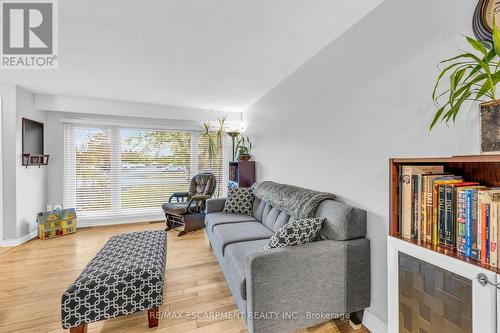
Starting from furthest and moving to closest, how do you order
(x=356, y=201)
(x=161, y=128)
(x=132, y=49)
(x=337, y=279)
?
(x=161, y=128) → (x=132, y=49) → (x=356, y=201) → (x=337, y=279)

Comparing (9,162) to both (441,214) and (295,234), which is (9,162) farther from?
(441,214)

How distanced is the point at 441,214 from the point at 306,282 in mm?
890

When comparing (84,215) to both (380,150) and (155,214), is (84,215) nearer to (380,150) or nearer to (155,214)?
(155,214)

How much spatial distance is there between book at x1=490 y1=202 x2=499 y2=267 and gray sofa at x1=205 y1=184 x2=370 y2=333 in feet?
2.76

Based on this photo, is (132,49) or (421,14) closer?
(421,14)

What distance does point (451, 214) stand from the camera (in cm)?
93

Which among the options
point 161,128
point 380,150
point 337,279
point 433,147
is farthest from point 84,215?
point 433,147

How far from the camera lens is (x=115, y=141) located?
430 centimetres

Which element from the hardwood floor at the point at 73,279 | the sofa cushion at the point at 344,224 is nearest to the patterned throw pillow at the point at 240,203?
the hardwood floor at the point at 73,279

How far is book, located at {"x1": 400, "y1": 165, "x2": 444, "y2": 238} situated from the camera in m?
1.06

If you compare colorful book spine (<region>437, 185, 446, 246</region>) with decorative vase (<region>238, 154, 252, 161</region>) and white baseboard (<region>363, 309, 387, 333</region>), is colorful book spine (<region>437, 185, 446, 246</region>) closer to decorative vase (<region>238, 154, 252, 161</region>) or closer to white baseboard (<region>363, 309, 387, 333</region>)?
white baseboard (<region>363, 309, 387, 333</region>)

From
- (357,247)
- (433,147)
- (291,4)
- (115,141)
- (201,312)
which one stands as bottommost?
(201,312)

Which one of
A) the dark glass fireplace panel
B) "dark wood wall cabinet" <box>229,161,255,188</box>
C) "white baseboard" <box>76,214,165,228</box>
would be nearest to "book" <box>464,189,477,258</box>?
the dark glass fireplace panel

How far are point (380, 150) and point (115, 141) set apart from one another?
457cm
